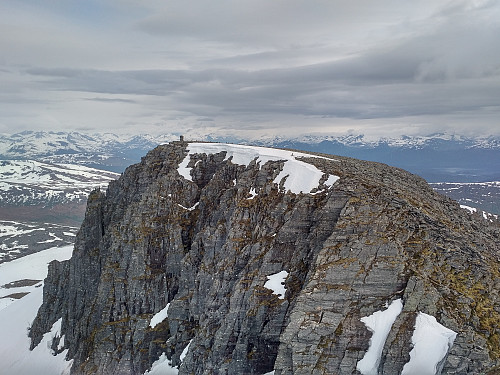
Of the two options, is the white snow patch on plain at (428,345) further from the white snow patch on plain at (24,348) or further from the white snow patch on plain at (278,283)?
the white snow patch on plain at (24,348)

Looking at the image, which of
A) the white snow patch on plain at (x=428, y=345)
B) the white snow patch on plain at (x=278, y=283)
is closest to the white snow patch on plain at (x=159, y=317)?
the white snow patch on plain at (x=278, y=283)

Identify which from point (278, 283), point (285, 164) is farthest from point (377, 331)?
point (285, 164)

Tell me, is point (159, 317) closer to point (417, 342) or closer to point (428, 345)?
point (417, 342)

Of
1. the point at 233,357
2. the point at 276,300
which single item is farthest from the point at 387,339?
the point at 233,357

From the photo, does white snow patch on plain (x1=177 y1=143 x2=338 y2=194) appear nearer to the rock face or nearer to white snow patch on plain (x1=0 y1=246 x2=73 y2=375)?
the rock face

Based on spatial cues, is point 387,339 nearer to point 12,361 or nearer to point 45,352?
point 45,352

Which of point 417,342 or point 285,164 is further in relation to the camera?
point 285,164
